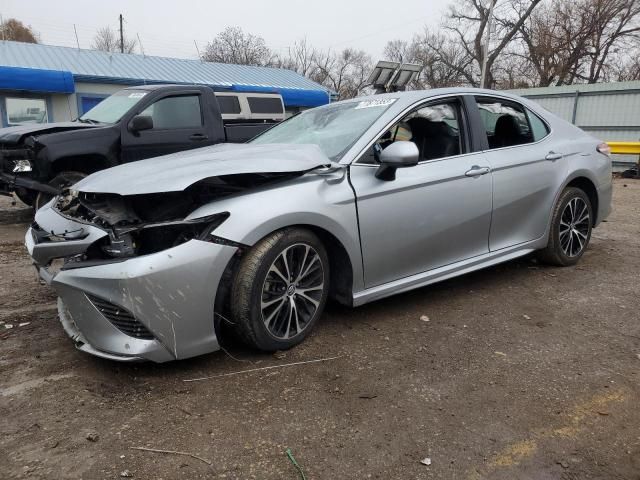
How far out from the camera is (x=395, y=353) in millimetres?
3129

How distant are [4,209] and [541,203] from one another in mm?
8486

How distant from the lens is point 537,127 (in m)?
4.61

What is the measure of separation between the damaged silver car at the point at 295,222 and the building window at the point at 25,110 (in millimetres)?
14628

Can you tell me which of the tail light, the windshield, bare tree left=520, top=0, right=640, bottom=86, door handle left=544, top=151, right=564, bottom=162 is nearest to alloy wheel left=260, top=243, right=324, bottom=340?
the windshield

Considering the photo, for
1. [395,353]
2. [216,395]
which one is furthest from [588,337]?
[216,395]

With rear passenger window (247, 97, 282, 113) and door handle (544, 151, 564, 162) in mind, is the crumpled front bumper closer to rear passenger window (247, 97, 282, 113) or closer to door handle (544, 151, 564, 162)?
door handle (544, 151, 564, 162)

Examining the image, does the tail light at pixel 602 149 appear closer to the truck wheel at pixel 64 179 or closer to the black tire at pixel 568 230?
the black tire at pixel 568 230

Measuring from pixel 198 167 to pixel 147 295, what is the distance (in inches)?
32.9

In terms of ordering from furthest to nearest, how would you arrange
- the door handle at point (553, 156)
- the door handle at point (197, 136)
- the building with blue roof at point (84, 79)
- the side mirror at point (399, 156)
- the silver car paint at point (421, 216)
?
the building with blue roof at point (84, 79) < the door handle at point (197, 136) < the door handle at point (553, 156) < the silver car paint at point (421, 216) < the side mirror at point (399, 156)

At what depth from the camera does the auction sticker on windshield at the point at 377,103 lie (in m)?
3.79

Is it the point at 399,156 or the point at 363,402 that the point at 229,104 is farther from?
the point at 363,402

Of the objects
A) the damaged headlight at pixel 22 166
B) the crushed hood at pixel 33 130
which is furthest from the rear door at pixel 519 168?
the damaged headlight at pixel 22 166

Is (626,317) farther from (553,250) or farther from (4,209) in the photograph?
(4,209)

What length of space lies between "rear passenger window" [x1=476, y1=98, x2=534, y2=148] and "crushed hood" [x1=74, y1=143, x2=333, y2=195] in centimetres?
169
